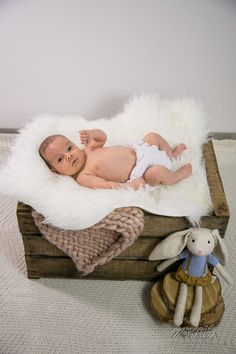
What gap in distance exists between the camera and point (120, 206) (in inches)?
42.3

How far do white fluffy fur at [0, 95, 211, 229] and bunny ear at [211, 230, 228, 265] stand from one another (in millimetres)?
61

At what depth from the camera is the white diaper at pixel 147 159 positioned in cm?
119

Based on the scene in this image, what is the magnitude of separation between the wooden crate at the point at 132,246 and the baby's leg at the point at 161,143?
0.08 meters

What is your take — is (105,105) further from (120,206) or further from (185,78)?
(120,206)

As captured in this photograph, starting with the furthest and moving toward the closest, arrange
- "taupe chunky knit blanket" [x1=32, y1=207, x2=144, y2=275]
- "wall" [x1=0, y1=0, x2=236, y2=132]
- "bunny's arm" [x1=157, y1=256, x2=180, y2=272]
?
"wall" [x1=0, y1=0, x2=236, y2=132] → "bunny's arm" [x1=157, y1=256, x2=180, y2=272] → "taupe chunky knit blanket" [x1=32, y1=207, x2=144, y2=275]

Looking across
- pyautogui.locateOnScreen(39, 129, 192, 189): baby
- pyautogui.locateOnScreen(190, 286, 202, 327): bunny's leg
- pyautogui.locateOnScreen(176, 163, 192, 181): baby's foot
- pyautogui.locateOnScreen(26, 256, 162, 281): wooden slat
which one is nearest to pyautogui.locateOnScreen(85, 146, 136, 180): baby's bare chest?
pyautogui.locateOnScreen(39, 129, 192, 189): baby

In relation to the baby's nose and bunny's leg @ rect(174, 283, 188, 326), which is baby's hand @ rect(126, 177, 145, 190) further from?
bunny's leg @ rect(174, 283, 188, 326)

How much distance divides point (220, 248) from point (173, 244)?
12cm

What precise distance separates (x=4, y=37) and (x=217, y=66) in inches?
26.6

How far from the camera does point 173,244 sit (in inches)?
43.4

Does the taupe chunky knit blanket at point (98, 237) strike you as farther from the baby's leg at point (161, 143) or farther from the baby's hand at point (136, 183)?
the baby's leg at point (161, 143)

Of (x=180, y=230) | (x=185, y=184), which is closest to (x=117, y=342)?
(x=180, y=230)

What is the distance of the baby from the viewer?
115cm

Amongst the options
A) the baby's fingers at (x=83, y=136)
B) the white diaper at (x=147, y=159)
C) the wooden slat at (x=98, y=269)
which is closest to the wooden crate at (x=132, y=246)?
the wooden slat at (x=98, y=269)
